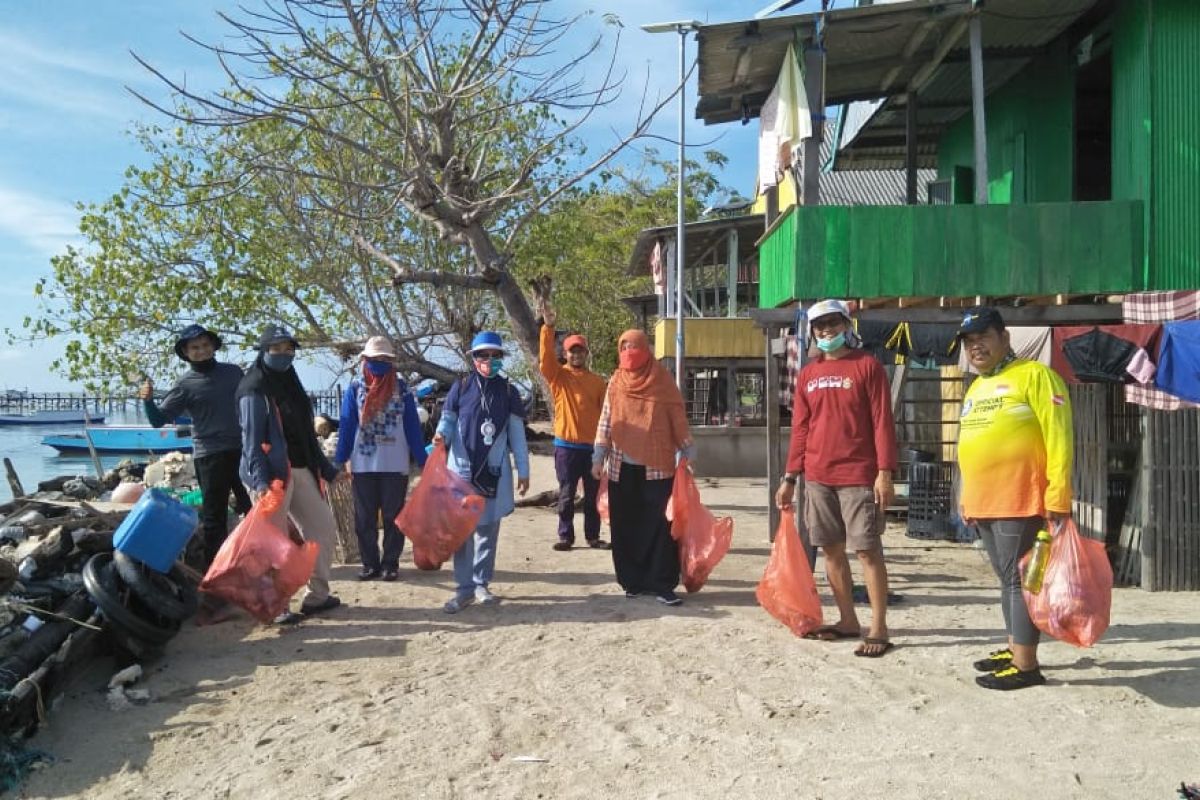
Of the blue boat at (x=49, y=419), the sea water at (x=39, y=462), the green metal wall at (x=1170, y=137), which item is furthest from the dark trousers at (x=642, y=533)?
the blue boat at (x=49, y=419)

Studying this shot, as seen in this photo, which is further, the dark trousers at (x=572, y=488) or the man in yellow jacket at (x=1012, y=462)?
the dark trousers at (x=572, y=488)

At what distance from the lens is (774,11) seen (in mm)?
8609

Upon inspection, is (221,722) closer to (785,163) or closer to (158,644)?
(158,644)

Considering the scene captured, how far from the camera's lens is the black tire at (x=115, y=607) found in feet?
15.2

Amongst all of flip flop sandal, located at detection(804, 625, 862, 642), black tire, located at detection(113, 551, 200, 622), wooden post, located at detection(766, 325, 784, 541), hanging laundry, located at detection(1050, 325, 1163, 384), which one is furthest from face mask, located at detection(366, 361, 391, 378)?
hanging laundry, located at detection(1050, 325, 1163, 384)

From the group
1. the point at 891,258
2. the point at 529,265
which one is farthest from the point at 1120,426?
the point at 529,265

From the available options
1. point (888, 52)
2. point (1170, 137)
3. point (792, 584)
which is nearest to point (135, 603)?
point (792, 584)

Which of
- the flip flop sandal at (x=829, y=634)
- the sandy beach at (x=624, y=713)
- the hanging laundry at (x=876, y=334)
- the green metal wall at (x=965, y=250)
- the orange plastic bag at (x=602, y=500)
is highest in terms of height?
the green metal wall at (x=965, y=250)

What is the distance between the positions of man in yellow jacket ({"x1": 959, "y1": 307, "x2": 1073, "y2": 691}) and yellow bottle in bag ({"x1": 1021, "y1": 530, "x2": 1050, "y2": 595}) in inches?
2.7

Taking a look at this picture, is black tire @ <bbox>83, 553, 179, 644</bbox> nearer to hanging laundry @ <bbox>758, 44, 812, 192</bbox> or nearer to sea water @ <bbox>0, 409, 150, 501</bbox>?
hanging laundry @ <bbox>758, 44, 812, 192</bbox>

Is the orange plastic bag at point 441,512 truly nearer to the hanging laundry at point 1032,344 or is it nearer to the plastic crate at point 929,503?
the hanging laundry at point 1032,344

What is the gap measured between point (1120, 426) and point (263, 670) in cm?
711

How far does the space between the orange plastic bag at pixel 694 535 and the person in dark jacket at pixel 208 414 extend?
2.91 metres

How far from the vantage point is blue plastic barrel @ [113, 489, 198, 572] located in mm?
4809
